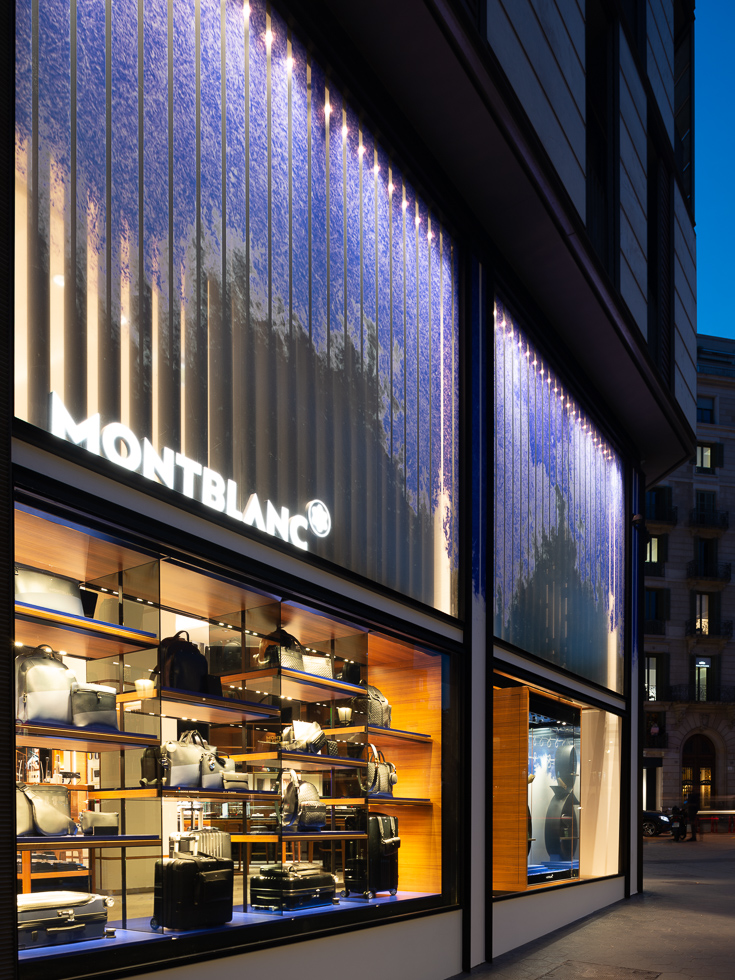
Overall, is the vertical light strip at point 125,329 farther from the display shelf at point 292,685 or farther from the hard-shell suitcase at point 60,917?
the hard-shell suitcase at point 60,917

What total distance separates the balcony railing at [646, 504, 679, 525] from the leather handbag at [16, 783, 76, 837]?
4172 cm

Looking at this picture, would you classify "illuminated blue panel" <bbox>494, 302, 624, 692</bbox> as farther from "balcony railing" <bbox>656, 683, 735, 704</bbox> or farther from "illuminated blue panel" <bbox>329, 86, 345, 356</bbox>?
"balcony railing" <bbox>656, 683, 735, 704</bbox>

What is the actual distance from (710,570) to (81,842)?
43.3m

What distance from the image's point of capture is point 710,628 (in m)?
44.4

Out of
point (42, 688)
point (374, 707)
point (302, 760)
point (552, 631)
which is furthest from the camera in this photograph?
point (552, 631)

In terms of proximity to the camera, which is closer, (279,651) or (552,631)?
(279,651)

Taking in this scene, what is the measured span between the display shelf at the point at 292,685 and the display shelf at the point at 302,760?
1.26ft

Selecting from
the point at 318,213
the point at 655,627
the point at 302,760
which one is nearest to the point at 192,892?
the point at 302,760

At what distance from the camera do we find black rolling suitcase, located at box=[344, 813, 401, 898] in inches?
286

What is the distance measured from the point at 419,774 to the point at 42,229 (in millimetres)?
5651

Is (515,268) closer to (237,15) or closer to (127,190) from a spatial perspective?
(237,15)

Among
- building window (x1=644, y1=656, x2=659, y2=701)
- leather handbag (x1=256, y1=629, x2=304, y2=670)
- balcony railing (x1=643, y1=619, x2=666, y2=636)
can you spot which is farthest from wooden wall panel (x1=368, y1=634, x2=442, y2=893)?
balcony railing (x1=643, y1=619, x2=666, y2=636)

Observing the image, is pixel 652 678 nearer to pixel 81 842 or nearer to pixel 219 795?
pixel 219 795

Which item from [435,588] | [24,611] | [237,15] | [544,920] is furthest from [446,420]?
[544,920]
